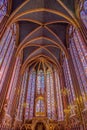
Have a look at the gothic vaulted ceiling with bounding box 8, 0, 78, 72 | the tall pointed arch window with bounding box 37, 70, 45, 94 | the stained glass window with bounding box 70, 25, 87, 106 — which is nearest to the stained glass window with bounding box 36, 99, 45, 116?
the tall pointed arch window with bounding box 37, 70, 45, 94

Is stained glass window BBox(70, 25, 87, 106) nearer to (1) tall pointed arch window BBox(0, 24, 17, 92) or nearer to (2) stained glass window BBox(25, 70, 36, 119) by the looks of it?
(1) tall pointed arch window BBox(0, 24, 17, 92)

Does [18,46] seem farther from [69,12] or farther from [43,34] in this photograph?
[69,12]

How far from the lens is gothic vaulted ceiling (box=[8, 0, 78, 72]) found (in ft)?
44.4

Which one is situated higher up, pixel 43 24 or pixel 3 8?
pixel 43 24

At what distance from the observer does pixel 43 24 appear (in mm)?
15836

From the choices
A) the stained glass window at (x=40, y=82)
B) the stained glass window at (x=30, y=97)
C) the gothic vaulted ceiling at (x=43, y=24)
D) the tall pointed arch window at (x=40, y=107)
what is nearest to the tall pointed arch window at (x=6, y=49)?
the gothic vaulted ceiling at (x=43, y=24)

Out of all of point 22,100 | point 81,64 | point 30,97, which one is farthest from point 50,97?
point 81,64

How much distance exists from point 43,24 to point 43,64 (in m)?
9.42

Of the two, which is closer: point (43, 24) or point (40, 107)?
point (43, 24)

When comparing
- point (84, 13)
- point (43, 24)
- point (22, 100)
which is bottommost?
point (22, 100)

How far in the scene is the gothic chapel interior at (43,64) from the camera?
12562mm

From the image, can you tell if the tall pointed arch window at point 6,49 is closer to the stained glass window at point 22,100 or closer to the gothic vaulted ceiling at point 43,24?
the gothic vaulted ceiling at point 43,24

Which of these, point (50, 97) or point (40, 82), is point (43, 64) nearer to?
point (40, 82)

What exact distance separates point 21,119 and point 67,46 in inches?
473
